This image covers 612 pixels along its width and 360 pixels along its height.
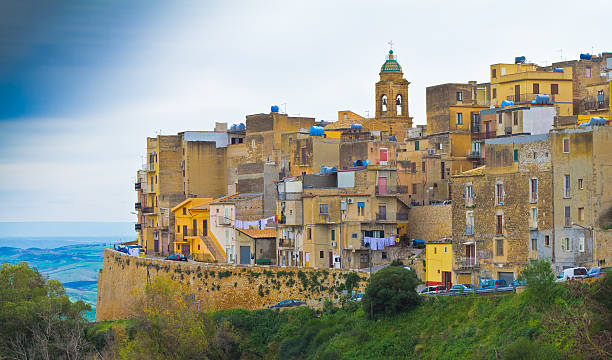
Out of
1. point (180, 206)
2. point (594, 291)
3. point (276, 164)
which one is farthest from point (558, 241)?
point (180, 206)

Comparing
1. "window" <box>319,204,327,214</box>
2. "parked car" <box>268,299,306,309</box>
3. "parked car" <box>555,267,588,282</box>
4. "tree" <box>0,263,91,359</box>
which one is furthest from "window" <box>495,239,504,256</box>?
"tree" <box>0,263,91,359</box>

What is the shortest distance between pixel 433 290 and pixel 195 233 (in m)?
26.6

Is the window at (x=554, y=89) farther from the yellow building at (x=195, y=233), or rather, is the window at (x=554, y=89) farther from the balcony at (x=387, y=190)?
the yellow building at (x=195, y=233)

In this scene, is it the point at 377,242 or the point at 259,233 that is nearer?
the point at 377,242

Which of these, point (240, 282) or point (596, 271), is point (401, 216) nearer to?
point (240, 282)

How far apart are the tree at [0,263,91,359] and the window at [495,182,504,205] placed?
2246 centimetres

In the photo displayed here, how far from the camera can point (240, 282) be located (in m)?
59.2

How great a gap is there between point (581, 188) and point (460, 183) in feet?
22.8

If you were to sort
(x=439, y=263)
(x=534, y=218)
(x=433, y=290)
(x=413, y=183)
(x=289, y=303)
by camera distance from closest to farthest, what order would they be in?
(x=534, y=218)
(x=433, y=290)
(x=439, y=263)
(x=289, y=303)
(x=413, y=183)

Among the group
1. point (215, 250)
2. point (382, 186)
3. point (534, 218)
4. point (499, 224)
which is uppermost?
point (382, 186)

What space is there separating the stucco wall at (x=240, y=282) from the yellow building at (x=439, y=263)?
11.0ft

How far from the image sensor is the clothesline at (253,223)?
209 feet

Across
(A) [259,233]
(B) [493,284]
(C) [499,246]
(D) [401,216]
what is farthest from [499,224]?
(A) [259,233]

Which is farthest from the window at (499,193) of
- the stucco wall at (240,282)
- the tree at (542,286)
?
the tree at (542,286)
